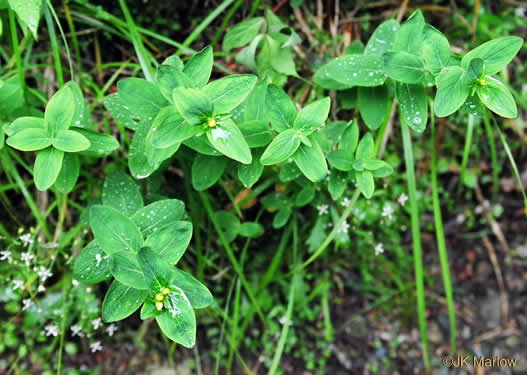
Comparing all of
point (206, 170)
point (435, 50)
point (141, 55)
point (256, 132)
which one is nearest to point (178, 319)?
point (206, 170)

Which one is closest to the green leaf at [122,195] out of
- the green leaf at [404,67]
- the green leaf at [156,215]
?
the green leaf at [156,215]

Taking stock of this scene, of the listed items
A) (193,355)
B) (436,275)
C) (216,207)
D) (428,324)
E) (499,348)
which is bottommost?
(499,348)

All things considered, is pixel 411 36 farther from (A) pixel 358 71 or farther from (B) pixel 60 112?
(B) pixel 60 112

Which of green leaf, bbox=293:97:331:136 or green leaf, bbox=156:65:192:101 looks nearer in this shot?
green leaf, bbox=156:65:192:101

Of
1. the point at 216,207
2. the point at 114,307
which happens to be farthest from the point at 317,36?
the point at 114,307

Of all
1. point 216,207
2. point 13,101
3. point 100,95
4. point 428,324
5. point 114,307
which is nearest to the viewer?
point 114,307

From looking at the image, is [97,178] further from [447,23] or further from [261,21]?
[447,23]

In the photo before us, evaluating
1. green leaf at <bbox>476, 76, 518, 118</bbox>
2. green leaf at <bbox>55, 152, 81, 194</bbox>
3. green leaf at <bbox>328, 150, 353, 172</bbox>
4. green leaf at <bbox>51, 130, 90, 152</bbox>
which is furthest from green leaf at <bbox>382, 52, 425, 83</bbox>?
green leaf at <bbox>55, 152, 81, 194</bbox>

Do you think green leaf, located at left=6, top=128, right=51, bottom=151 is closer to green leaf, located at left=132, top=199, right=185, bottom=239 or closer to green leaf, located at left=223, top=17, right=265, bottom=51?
green leaf, located at left=132, top=199, right=185, bottom=239
